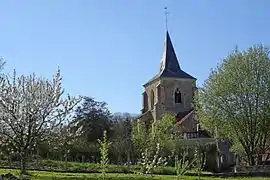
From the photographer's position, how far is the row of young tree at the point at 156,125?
1219 inches

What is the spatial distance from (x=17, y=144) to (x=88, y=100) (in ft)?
148

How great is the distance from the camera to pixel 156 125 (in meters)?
61.2

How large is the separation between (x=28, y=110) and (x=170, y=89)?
166ft

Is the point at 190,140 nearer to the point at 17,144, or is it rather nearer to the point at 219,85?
the point at 219,85

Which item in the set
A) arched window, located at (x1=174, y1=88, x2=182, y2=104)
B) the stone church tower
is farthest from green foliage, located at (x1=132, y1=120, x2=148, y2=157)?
arched window, located at (x1=174, y1=88, x2=182, y2=104)

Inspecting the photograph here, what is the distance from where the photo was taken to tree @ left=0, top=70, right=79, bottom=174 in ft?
98.8

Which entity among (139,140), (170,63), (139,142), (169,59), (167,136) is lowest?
(139,142)

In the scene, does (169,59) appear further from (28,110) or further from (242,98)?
(28,110)

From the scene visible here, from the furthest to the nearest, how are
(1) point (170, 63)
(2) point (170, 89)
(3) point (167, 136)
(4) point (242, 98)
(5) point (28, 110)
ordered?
(1) point (170, 63), (2) point (170, 89), (3) point (167, 136), (4) point (242, 98), (5) point (28, 110)

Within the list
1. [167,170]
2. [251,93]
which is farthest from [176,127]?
[167,170]

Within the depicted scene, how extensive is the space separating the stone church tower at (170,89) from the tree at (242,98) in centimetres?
3473

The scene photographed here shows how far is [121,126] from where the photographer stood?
7000 cm

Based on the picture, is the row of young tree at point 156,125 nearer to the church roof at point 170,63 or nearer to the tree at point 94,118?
the tree at point 94,118

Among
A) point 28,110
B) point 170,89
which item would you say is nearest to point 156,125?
point 170,89
